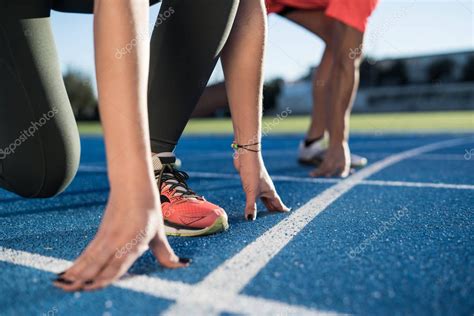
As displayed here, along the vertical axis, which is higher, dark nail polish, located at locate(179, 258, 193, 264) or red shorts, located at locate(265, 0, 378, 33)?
red shorts, located at locate(265, 0, 378, 33)

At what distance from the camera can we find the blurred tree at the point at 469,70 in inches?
1761

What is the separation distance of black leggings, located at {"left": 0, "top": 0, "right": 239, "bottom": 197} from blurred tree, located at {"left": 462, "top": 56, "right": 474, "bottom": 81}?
48.8m

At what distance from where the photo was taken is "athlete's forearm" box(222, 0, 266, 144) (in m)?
1.94

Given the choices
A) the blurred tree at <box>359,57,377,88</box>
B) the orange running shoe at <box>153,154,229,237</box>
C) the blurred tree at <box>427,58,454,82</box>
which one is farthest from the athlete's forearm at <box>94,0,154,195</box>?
the blurred tree at <box>427,58,454,82</box>

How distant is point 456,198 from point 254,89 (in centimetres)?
127

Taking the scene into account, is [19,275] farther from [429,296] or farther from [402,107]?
[402,107]

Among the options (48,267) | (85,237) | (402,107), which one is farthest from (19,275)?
(402,107)

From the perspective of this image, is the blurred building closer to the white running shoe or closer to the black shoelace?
the white running shoe

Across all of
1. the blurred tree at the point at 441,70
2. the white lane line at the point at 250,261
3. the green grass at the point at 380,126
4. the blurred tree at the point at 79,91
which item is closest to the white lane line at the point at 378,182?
the white lane line at the point at 250,261
